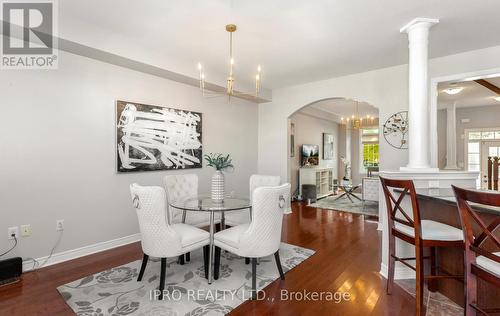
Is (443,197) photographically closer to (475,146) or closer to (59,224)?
(59,224)

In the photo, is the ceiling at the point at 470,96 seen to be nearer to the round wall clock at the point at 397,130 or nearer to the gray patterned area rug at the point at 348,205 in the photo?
the round wall clock at the point at 397,130

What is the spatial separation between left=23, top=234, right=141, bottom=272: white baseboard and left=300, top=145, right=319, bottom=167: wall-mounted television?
15.8 ft

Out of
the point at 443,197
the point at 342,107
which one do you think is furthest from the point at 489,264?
the point at 342,107

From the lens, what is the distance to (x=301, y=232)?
3893 millimetres

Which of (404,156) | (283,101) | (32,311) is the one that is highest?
(283,101)

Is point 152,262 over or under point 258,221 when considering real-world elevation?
under

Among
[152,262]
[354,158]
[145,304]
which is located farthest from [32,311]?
[354,158]

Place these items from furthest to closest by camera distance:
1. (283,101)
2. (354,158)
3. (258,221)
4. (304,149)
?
1. (354,158)
2. (304,149)
3. (283,101)
4. (258,221)

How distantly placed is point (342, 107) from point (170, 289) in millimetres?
6655

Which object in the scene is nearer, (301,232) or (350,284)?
(350,284)

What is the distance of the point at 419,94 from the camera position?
273cm

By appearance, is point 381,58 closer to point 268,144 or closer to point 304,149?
point 268,144

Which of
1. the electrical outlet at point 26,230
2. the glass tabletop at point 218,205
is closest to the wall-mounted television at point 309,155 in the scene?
the glass tabletop at point 218,205

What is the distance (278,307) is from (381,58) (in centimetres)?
357
